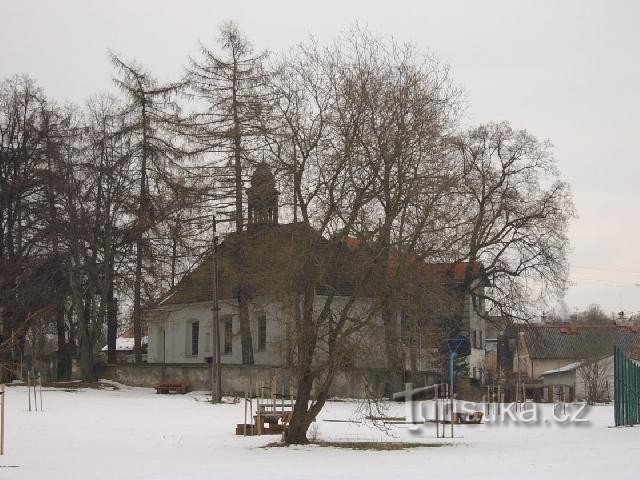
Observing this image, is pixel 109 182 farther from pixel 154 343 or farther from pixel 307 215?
pixel 307 215

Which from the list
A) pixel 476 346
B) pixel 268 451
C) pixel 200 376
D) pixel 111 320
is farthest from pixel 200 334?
pixel 268 451

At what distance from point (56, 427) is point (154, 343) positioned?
34.3m

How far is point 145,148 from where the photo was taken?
1860 inches

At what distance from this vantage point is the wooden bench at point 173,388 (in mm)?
45125

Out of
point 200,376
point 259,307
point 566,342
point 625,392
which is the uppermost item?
point 259,307

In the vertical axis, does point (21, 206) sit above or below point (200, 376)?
above

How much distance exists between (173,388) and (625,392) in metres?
22.8

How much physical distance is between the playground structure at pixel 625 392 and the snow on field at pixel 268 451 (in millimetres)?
722

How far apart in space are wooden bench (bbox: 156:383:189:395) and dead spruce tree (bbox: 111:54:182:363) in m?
4.47

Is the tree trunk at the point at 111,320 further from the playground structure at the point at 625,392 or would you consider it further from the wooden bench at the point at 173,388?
the playground structure at the point at 625,392

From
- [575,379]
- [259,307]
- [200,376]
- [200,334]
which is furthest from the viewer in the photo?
[575,379]

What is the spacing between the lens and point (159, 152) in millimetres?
47344

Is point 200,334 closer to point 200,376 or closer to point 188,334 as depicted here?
point 188,334

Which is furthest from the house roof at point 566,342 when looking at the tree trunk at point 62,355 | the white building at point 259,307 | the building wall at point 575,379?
the tree trunk at point 62,355
